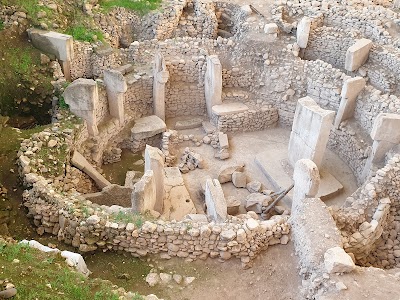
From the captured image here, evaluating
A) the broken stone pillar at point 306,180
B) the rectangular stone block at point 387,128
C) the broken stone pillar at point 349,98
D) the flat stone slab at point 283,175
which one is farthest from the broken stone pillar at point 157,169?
the broken stone pillar at point 349,98

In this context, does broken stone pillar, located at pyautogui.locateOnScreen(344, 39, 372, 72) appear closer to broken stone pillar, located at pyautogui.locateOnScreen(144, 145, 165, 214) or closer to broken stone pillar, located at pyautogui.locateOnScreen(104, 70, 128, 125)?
broken stone pillar, located at pyautogui.locateOnScreen(104, 70, 128, 125)

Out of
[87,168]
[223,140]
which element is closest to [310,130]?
[223,140]

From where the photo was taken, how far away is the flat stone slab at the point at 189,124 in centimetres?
1230

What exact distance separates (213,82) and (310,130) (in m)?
3.02

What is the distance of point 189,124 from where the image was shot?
12383 mm

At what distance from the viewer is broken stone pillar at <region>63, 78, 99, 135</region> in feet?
31.6

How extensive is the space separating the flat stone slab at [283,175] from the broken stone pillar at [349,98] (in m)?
1.39

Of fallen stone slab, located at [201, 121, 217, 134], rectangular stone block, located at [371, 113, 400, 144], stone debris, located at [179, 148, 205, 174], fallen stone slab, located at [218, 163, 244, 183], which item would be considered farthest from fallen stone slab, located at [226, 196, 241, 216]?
rectangular stone block, located at [371, 113, 400, 144]

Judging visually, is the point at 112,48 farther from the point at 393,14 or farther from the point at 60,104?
the point at 393,14

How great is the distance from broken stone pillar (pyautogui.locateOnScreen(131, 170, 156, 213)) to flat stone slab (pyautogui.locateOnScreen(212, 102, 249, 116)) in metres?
4.08

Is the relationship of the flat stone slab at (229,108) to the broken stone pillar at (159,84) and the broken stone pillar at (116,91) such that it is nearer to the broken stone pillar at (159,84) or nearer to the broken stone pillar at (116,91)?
the broken stone pillar at (159,84)

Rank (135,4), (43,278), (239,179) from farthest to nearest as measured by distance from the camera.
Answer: (135,4) < (239,179) < (43,278)

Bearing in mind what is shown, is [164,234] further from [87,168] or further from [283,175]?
[283,175]

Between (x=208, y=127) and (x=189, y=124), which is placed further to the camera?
(x=189, y=124)
